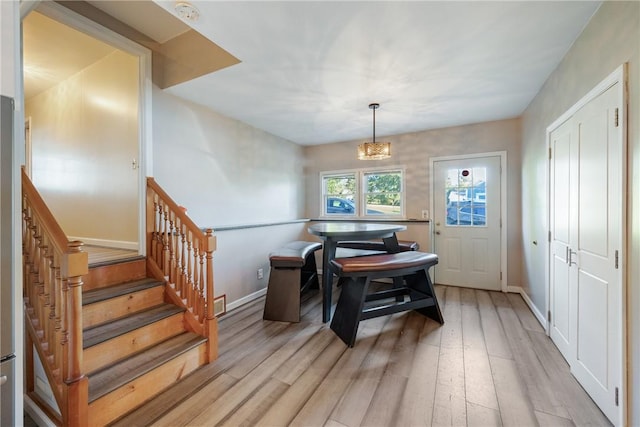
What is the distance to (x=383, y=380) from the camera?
1874mm

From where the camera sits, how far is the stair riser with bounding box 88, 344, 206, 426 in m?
1.48

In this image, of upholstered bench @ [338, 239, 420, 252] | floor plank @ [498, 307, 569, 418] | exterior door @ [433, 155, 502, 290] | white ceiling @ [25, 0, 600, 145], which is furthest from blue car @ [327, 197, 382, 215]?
floor plank @ [498, 307, 569, 418]

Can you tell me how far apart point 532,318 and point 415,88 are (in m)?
2.76

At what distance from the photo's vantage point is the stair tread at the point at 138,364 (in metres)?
1.53

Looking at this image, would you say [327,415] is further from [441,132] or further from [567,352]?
[441,132]

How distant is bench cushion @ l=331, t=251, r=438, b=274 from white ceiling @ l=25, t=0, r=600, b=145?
1725mm

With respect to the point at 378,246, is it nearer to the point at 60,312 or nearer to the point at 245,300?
the point at 245,300

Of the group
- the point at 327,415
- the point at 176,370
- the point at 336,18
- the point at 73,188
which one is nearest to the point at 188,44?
the point at 336,18

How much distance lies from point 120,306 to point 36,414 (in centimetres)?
→ 68

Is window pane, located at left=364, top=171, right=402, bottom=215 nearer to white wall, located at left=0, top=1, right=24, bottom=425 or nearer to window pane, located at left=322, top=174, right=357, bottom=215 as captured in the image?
window pane, located at left=322, top=174, right=357, bottom=215

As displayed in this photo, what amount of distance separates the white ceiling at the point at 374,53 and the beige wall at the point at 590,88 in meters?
0.13

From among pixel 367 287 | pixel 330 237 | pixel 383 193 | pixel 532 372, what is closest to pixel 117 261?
pixel 330 237

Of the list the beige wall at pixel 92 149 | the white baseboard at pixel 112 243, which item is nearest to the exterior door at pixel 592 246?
the beige wall at pixel 92 149

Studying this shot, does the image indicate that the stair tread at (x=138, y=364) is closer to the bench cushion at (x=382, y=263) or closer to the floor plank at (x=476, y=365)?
the bench cushion at (x=382, y=263)
